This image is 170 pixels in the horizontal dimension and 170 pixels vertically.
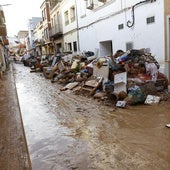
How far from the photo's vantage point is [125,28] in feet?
35.5

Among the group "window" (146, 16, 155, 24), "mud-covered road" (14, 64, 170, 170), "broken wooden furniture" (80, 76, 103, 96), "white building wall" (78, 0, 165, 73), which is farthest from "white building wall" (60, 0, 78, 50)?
"mud-covered road" (14, 64, 170, 170)

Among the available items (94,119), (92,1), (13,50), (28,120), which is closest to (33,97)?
(28,120)

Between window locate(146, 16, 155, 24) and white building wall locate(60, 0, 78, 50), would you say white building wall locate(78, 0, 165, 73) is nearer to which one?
window locate(146, 16, 155, 24)

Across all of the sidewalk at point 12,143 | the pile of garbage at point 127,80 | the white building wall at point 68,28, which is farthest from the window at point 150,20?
the white building wall at point 68,28

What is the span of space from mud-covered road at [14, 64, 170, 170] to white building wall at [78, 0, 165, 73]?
367cm

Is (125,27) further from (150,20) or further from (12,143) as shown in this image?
(12,143)

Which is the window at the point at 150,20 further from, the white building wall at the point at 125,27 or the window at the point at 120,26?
the window at the point at 120,26

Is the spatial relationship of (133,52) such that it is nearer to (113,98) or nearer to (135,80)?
(135,80)

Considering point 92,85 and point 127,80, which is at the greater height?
point 127,80

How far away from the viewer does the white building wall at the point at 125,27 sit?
874 cm

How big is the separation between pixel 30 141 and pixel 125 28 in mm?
7989

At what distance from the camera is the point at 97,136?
4473 mm

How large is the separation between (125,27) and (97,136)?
7.53 meters

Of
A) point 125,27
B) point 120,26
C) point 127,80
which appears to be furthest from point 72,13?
point 127,80
